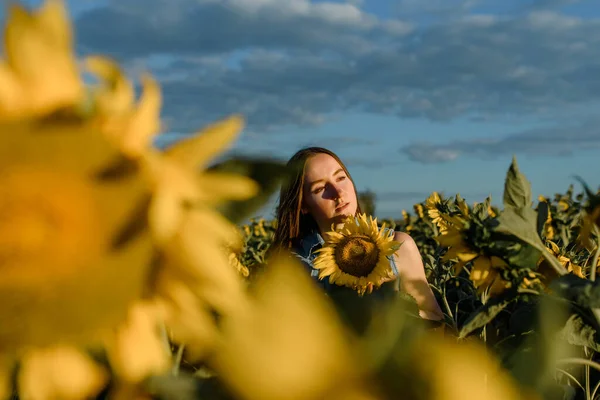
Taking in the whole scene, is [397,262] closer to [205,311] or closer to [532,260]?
[532,260]

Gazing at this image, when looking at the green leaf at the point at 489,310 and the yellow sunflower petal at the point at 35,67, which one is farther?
the green leaf at the point at 489,310

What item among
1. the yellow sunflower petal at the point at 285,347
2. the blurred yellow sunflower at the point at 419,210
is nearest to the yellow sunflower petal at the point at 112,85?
the yellow sunflower petal at the point at 285,347

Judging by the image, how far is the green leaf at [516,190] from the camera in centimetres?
120

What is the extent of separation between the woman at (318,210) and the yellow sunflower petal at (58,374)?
315 centimetres

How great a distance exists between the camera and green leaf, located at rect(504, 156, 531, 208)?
120 centimetres

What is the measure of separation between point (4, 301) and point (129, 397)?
0.36 ft

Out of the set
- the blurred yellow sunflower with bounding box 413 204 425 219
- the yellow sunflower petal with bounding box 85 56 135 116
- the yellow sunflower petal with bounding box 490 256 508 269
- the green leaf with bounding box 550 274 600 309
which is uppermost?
the yellow sunflower petal with bounding box 85 56 135 116

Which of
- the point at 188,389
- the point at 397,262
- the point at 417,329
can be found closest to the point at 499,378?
the point at 417,329

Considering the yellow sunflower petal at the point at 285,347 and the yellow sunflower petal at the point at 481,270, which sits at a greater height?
the yellow sunflower petal at the point at 285,347

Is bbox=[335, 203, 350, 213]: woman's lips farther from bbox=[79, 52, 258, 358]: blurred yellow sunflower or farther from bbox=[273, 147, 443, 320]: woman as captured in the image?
bbox=[79, 52, 258, 358]: blurred yellow sunflower

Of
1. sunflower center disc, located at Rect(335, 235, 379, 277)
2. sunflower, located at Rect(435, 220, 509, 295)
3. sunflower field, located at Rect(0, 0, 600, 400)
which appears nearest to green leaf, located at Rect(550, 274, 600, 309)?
sunflower, located at Rect(435, 220, 509, 295)

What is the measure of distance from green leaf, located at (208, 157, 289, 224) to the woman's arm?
243 cm

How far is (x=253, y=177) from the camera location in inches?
21.8

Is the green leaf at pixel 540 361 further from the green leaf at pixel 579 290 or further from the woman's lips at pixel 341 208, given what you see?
the woman's lips at pixel 341 208
